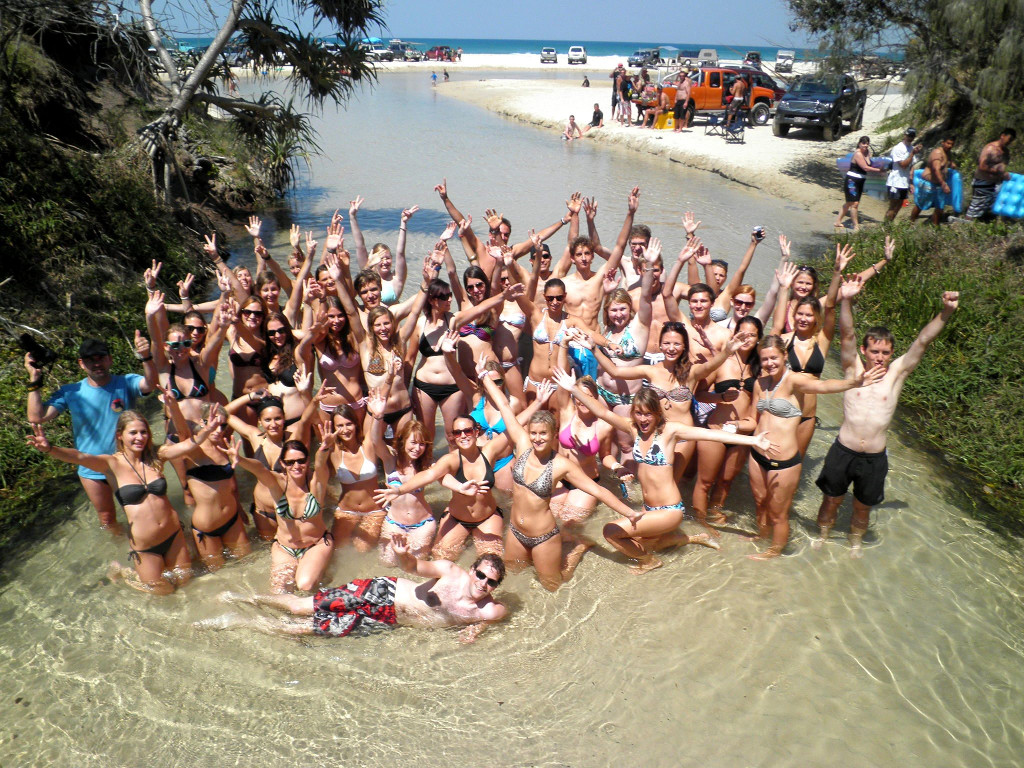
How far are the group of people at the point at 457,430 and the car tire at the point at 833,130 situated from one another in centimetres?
1819

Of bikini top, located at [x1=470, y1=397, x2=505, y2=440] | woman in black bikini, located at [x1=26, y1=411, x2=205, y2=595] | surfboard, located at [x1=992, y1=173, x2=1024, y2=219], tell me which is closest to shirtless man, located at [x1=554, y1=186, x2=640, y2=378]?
bikini top, located at [x1=470, y1=397, x2=505, y2=440]

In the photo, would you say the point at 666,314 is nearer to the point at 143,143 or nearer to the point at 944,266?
the point at 944,266

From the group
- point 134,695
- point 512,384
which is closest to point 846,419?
point 512,384

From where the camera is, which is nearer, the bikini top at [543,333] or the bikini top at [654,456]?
Result: the bikini top at [654,456]

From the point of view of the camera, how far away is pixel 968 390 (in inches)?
316

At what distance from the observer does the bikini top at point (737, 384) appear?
5.99m

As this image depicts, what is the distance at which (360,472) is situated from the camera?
5.64 metres

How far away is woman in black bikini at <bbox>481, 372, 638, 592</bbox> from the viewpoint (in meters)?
5.11

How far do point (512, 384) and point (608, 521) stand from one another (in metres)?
1.60

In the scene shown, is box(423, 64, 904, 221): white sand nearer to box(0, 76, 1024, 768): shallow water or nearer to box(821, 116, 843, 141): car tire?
box(821, 116, 843, 141): car tire

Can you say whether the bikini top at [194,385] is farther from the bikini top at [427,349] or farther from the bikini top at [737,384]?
the bikini top at [737,384]

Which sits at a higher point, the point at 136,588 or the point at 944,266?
the point at 944,266

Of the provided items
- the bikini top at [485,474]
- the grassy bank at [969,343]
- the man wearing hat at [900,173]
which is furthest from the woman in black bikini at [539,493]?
the man wearing hat at [900,173]

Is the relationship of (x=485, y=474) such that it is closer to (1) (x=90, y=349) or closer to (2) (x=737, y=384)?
(2) (x=737, y=384)
